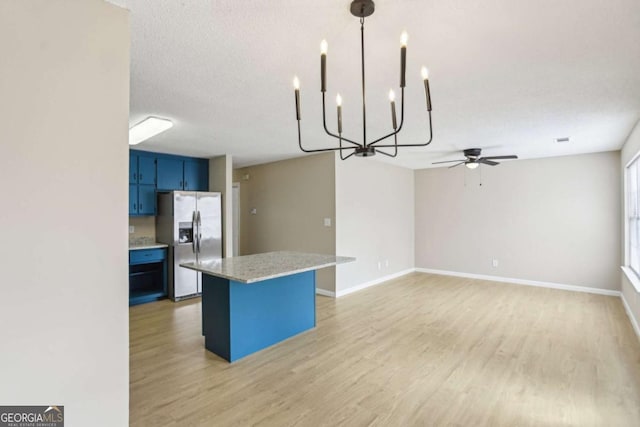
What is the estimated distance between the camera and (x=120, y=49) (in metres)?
1.50

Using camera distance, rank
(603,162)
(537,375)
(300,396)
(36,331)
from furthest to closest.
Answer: (603,162) < (537,375) < (300,396) < (36,331)

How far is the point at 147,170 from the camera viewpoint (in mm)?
4945

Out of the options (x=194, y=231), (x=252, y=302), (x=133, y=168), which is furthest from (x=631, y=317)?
(x=133, y=168)

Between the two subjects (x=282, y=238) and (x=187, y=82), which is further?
(x=282, y=238)

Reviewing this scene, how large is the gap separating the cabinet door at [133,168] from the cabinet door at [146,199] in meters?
0.13

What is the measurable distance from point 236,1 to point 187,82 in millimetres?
1058

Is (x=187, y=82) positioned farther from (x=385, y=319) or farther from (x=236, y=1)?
(x=385, y=319)

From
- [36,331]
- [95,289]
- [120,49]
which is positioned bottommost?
[36,331]

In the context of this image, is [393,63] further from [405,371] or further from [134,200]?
[134,200]

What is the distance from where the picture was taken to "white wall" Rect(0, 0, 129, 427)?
1236 mm

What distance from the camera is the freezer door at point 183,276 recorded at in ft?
15.9

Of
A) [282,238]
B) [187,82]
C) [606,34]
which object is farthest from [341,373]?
[282,238]

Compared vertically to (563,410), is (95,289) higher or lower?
higher

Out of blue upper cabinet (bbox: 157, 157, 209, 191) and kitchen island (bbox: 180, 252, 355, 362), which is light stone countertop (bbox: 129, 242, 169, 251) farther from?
kitchen island (bbox: 180, 252, 355, 362)
